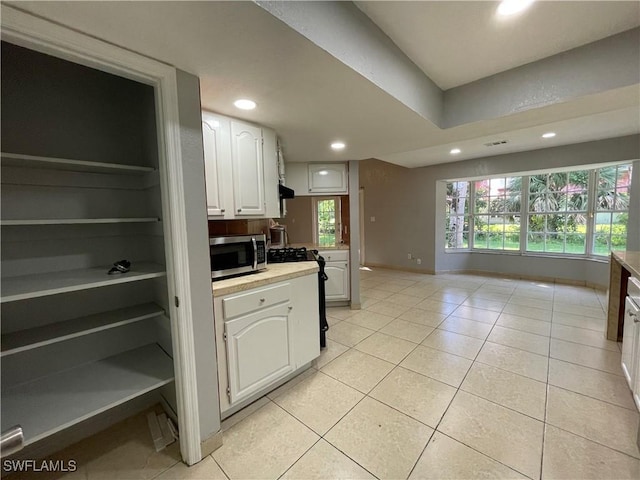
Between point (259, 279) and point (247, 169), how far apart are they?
911mm

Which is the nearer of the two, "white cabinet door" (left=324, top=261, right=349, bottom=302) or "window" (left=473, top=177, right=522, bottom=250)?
"white cabinet door" (left=324, top=261, right=349, bottom=302)

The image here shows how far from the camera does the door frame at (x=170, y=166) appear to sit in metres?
1.00

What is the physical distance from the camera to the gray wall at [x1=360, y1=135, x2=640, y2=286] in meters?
3.81

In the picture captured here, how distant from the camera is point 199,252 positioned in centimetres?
140

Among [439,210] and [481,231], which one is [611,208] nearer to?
[481,231]

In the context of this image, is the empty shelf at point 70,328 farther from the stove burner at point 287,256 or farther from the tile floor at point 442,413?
the stove burner at point 287,256

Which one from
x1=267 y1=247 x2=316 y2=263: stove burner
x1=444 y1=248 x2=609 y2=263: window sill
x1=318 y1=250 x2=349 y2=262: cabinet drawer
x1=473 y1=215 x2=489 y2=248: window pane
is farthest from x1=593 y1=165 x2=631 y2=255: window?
x1=267 y1=247 x2=316 y2=263: stove burner

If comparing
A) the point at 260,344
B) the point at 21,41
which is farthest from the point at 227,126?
the point at 260,344

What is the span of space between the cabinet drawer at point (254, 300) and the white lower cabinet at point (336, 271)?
1.68 metres

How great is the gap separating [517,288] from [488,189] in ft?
6.87

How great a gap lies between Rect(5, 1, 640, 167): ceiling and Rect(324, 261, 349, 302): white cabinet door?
5.48 ft

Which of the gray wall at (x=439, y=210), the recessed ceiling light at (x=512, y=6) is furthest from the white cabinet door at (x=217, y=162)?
the gray wall at (x=439, y=210)

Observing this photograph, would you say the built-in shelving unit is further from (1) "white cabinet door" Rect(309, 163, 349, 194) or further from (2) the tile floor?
(1) "white cabinet door" Rect(309, 163, 349, 194)

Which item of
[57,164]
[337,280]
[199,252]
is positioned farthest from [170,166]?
[337,280]
